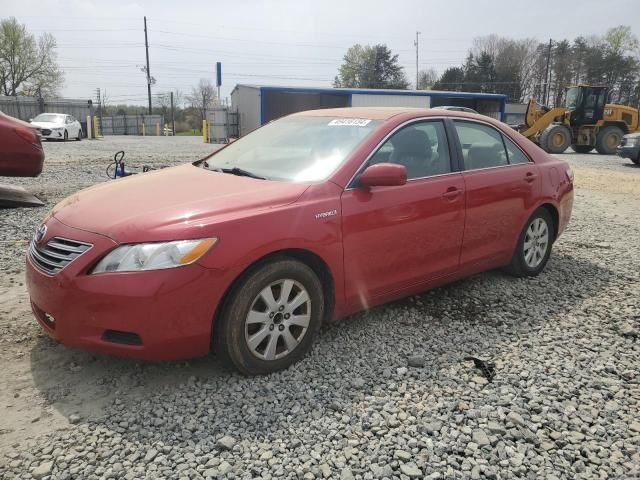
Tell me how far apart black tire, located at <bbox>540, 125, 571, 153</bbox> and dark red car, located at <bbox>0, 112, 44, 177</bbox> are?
2052 cm

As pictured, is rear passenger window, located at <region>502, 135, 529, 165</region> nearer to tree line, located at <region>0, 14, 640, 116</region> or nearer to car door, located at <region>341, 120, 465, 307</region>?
car door, located at <region>341, 120, 465, 307</region>

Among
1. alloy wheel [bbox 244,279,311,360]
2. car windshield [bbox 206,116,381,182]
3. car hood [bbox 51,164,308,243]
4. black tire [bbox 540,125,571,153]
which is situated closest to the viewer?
car hood [bbox 51,164,308,243]

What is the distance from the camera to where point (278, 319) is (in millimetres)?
3125

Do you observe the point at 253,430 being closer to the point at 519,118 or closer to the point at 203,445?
the point at 203,445

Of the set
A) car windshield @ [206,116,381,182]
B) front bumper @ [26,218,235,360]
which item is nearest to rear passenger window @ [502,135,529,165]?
car windshield @ [206,116,381,182]

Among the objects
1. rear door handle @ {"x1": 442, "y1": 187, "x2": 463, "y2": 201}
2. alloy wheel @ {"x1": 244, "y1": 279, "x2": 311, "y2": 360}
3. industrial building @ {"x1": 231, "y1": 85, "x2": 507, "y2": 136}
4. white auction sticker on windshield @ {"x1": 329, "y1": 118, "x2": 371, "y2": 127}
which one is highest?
industrial building @ {"x1": 231, "y1": 85, "x2": 507, "y2": 136}

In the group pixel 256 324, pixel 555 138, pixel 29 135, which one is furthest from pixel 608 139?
pixel 256 324

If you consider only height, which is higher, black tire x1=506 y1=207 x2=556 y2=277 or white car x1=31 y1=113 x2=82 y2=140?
white car x1=31 y1=113 x2=82 y2=140

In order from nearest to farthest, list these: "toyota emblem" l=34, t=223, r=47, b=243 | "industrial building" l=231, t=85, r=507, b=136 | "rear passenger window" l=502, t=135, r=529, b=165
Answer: "toyota emblem" l=34, t=223, r=47, b=243 → "rear passenger window" l=502, t=135, r=529, b=165 → "industrial building" l=231, t=85, r=507, b=136

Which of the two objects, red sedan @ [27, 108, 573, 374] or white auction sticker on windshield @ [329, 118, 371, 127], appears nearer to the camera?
red sedan @ [27, 108, 573, 374]

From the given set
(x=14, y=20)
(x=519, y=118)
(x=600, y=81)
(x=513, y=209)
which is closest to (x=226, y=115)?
(x=519, y=118)

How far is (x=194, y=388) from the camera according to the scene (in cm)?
301

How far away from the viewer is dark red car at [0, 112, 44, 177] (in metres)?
7.05

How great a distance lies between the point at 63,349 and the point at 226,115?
33.2m
